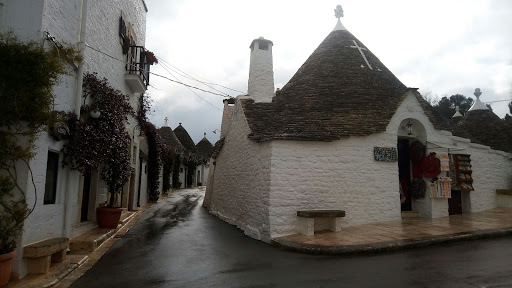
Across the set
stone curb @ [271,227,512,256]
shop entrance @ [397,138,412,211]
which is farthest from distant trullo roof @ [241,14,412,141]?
stone curb @ [271,227,512,256]

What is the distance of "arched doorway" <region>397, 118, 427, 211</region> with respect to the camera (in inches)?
443

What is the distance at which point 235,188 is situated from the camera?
12172mm

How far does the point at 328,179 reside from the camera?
9398mm

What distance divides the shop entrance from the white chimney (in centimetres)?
498

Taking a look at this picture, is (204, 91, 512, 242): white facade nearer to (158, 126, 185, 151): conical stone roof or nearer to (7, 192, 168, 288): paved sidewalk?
(7, 192, 168, 288): paved sidewalk

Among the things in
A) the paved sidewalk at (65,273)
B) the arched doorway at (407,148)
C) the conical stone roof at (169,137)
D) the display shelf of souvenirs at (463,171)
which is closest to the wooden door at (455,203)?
the display shelf of souvenirs at (463,171)

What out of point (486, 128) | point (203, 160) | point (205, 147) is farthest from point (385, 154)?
point (205, 147)

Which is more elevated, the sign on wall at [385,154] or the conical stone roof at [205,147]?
the conical stone roof at [205,147]

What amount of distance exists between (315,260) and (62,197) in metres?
5.18

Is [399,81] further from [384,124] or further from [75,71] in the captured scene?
[75,71]

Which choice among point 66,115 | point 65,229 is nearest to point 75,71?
point 66,115

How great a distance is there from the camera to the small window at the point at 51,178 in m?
6.26

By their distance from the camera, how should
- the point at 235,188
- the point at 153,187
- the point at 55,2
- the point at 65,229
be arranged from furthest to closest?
the point at 153,187
the point at 235,188
the point at 65,229
the point at 55,2

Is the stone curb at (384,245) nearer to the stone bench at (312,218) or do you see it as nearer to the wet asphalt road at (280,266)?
the wet asphalt road at (280,266)
